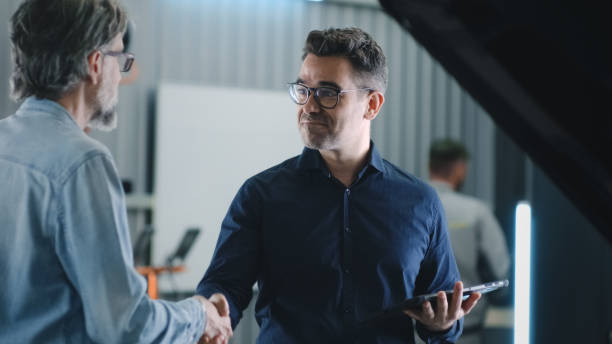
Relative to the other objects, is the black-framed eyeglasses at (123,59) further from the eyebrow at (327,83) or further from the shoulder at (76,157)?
the eyebrow at (327,83)

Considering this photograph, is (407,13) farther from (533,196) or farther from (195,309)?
(533,196)

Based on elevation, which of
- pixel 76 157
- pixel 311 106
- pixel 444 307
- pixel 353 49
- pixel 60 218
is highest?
pixel 353 49

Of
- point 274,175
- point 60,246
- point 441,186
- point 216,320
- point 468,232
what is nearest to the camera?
point 60,246

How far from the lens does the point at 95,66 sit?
4.06ft

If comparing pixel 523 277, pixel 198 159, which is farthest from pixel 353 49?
pixel 198 159

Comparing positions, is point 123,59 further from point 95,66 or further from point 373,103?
point 373,103

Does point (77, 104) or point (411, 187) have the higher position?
point (77, 104)

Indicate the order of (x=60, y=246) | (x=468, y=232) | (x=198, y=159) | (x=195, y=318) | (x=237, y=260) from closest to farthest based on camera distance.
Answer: (x=60, y=246) < (x=195, y=318) < (x=237, y=260) < (x=468, y=232) < (x=198, y=159)

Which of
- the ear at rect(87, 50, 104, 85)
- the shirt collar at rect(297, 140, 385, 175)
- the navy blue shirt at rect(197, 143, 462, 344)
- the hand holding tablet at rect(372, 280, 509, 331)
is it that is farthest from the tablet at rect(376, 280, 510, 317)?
the ear at rect(87, 50, 104, 85)

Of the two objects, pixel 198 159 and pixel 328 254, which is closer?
pixel 328 254

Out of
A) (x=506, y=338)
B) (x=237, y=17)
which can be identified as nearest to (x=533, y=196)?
(x=506, y=338)

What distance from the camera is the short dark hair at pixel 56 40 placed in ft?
3.89

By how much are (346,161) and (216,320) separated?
1.94 feet

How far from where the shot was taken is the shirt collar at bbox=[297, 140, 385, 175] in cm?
177
